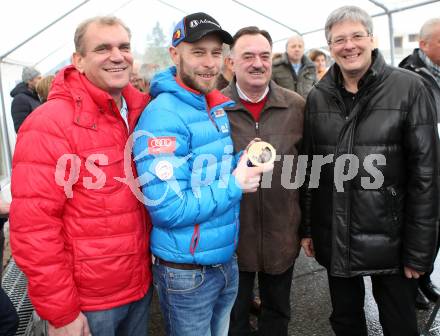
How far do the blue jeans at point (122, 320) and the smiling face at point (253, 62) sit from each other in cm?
139

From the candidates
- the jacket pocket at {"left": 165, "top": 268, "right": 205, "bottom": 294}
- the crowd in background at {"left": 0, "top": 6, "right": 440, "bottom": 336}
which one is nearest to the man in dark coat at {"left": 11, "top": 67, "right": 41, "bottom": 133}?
the crowd in background at {"left": 0, "top": 6, "right": 440, "bottom": 336}

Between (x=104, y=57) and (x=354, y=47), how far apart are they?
141 cm

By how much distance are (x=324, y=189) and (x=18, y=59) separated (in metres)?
7.80

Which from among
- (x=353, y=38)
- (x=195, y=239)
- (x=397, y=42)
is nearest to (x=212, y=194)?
(x=195, y=239)

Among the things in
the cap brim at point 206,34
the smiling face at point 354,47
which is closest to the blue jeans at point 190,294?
the cap brim at point 206,34

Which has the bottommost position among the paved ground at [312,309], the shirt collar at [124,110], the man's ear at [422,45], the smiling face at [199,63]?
the paved ground at [312,309]

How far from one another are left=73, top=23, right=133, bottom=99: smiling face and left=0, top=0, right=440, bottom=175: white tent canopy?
262cm

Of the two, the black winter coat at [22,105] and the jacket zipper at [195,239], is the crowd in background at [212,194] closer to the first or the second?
the jacket zipper at [195,239]

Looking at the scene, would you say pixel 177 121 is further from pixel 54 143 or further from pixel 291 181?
pixel 291 181

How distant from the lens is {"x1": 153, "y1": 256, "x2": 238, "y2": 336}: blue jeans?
195cm

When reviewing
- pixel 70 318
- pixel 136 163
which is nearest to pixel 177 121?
pixel 136 163

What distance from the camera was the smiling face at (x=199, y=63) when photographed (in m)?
1.97

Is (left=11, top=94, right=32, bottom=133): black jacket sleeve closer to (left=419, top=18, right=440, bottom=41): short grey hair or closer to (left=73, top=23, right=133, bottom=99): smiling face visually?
(left=73, top=23, right=133, bottom=99): smiling face

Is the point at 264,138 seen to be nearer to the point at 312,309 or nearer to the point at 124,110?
the point at 124,110
